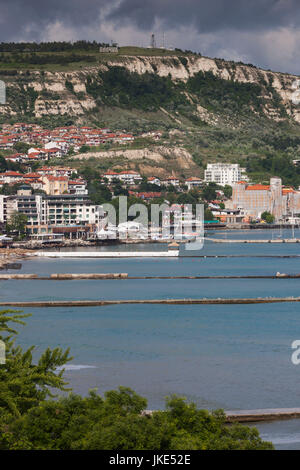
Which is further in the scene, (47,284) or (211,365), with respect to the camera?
(47,284)

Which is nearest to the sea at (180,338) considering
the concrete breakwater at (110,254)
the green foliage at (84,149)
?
the concrete breakwater at (110,254)

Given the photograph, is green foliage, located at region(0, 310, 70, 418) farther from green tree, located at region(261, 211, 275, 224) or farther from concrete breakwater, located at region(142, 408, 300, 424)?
green tree, located at region(261, 211, 275, 224)

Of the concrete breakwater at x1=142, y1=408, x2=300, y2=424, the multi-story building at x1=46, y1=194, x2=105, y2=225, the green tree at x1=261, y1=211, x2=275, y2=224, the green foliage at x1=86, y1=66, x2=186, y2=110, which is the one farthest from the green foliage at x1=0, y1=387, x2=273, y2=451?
the green foliage at x1=86, y1=66, x2=186, y2=110

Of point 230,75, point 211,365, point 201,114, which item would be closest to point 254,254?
point 211,365

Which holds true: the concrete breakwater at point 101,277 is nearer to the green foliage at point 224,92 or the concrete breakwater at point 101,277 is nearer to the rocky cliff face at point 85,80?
the rocky cliff face at point 85,80

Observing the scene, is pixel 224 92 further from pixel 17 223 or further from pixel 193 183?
pixel 17 223
